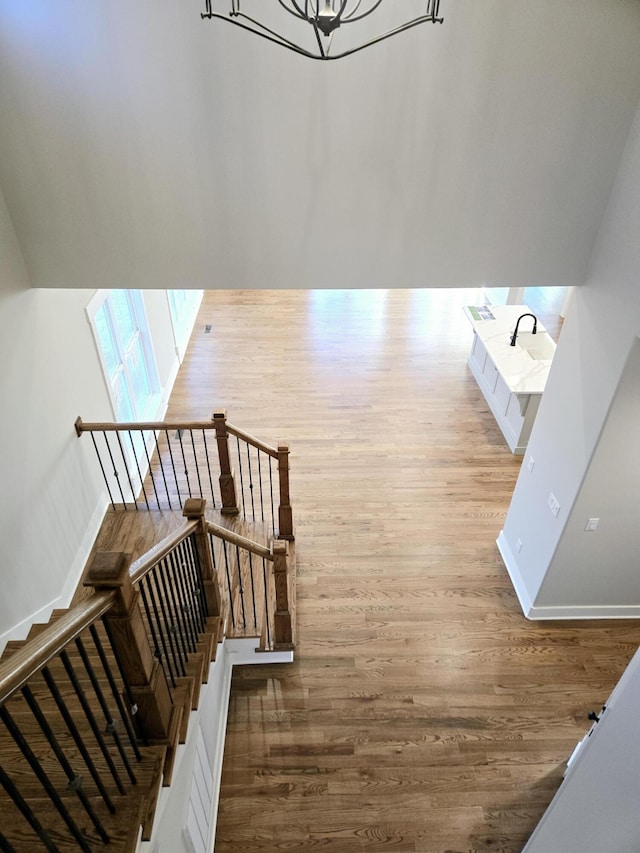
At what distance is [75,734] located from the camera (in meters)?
1.68

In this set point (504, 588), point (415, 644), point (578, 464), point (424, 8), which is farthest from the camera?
point (504, 588)

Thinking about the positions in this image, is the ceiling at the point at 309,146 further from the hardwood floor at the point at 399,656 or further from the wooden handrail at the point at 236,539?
the hardwood floor at the point at 399,656

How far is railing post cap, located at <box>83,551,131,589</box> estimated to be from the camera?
71.0 inches

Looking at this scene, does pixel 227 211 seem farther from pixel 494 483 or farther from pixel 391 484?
pixel 494 483

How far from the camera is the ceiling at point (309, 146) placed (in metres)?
2.87

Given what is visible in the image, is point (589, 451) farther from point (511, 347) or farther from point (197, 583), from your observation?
point (511, 347)

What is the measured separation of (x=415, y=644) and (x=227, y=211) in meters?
3.68

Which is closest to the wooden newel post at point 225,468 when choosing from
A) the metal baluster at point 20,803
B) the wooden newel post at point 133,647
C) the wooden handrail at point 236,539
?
the wooden handrail at point 236,539

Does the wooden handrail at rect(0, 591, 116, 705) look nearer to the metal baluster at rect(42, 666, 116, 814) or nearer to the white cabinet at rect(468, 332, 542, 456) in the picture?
the metal baluster at rect(42, 666, 116, 814)

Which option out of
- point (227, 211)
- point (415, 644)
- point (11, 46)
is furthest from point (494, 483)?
point (11, 46)

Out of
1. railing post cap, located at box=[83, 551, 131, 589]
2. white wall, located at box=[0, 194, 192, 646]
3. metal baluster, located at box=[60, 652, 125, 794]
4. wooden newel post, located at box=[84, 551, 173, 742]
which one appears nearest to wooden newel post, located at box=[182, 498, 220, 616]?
wooden newel post, located at box=[84, 551, 173, 742]

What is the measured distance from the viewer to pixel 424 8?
109 inches

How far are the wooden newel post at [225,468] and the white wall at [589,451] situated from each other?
104 inches

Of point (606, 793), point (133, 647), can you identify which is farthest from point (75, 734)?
point (606, 793)
